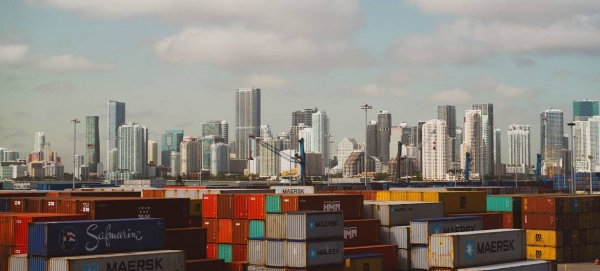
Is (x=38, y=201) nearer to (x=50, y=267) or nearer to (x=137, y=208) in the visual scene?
(x=137, y=208)

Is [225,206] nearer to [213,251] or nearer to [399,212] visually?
[213,251]

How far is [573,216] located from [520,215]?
15.8 feet

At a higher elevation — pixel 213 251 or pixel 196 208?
pixel 196 208

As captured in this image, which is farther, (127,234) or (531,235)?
(531,235)

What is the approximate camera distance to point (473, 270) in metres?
46.0

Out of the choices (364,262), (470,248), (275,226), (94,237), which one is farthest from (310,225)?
(94,237)

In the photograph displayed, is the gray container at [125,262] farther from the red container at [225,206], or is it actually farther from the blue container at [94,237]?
the red container at [225,206]

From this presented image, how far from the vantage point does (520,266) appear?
161 ft

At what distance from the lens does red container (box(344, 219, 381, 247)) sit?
52.9 metres

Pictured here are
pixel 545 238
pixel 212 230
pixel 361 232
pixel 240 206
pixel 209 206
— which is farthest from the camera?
pixel 545 238

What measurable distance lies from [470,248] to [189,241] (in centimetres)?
1644

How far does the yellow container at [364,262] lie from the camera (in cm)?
4888

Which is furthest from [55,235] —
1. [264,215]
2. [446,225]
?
[446,225]

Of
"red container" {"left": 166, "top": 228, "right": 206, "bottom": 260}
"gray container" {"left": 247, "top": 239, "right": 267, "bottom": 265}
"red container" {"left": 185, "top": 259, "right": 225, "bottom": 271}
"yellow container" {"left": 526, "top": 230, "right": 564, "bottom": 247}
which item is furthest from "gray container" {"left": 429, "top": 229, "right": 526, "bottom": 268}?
"yellow container" {"left": 526, "top": 230, "right": 564, "bottom": 247}
